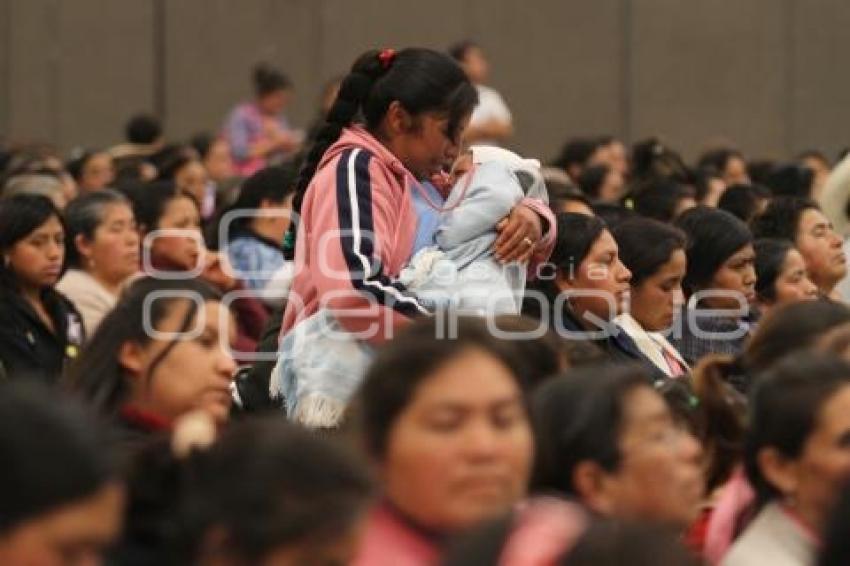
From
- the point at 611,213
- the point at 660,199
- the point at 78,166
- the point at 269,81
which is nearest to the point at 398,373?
the point at 611,213

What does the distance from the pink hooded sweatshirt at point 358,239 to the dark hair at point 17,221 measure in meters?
2.42

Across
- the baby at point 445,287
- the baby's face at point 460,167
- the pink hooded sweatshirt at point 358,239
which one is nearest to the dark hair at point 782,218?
the baby's face at point 460,167

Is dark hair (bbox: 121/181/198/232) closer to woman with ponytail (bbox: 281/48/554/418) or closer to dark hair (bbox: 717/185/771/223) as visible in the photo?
dark hair (bbox: 717/185/771/223)

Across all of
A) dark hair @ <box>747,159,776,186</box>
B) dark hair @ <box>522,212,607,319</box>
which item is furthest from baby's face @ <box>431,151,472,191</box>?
dark hair @ <box>747,159,776,186</box>

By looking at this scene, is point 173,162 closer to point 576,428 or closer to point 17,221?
point 17,221

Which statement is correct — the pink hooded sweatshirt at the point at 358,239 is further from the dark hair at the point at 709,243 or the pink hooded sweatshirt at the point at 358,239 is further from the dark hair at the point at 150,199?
the dark hair at the point at 150,199

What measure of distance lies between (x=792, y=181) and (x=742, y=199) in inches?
73.7

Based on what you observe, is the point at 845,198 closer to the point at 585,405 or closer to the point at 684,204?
the point at 684,204

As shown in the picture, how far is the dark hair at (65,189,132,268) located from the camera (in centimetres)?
957

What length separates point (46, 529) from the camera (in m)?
3.38

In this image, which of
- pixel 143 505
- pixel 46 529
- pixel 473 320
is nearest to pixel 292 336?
pixel 473 320

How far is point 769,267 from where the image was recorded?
336 inches

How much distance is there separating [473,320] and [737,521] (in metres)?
0.70

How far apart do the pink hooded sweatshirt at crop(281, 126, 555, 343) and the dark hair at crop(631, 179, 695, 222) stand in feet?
14.0
